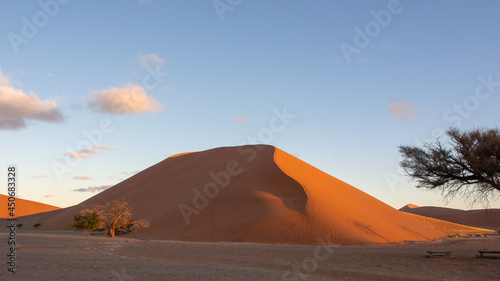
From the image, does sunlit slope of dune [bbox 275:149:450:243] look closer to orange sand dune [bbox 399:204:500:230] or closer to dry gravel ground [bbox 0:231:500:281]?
dry gravel ground [bbox 0:231:500:281]

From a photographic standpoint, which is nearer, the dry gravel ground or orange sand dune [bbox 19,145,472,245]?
the dry gravel ground

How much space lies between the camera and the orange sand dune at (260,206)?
2955 cm

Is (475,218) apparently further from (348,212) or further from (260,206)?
(260,206)

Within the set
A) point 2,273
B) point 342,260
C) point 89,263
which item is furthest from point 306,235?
point 2,273

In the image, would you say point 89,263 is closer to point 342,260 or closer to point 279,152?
point 342,260

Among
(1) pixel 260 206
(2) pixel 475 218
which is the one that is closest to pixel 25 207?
(1) pixel 260 206

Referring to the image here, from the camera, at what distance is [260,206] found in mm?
32406

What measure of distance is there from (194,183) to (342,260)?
26.9 meters

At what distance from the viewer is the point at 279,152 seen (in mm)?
44250


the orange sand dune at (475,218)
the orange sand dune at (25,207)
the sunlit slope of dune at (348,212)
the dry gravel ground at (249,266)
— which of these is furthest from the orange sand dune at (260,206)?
the orange sand dune at (25,207)

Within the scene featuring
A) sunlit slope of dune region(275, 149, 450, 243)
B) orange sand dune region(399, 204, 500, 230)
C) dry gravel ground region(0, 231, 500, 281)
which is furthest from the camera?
orange sand dune region(399, 204, 500, 230)

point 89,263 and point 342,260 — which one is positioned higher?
point 89,263

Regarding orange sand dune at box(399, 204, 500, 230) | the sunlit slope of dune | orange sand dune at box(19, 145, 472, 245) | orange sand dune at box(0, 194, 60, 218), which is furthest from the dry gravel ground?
orange sand dune at box(0, 194, 60, 218)

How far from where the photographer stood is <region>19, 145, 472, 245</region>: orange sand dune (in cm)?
2955
